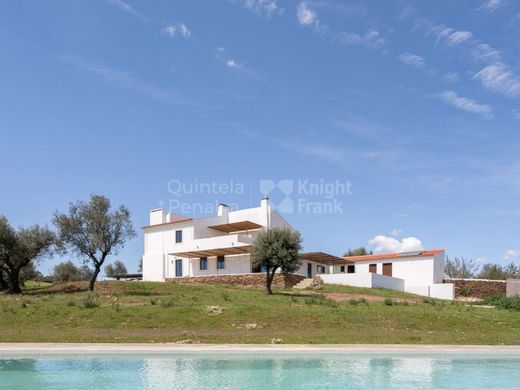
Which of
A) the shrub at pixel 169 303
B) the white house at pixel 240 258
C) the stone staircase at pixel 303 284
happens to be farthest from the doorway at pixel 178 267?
the shrub at pixel 169 303

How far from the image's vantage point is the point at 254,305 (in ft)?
75.6

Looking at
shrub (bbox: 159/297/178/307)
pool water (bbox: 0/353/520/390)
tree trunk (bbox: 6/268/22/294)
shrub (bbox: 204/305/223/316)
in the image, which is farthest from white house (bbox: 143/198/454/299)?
pool water (bbox: 0/353/520/390)

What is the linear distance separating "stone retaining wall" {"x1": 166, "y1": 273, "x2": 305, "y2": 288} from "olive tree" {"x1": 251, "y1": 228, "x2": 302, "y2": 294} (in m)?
6.80

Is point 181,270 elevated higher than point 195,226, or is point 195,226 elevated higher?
point 195,226

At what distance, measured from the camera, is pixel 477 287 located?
141 ft

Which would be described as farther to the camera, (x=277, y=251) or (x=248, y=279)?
(x=248, y=279)

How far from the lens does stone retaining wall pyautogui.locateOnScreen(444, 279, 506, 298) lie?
42438 millimetres

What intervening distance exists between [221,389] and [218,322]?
372 inches

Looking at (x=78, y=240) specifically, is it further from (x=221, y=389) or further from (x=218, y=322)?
(x=221, y=389)

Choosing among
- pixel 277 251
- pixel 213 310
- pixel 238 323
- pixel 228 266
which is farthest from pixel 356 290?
pixel 238 323

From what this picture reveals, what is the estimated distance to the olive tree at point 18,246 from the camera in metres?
37.6

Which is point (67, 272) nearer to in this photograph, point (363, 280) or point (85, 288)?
point (85, 288)

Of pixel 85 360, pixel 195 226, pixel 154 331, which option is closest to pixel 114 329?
pixel 154 331

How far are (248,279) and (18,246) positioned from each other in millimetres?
18396
